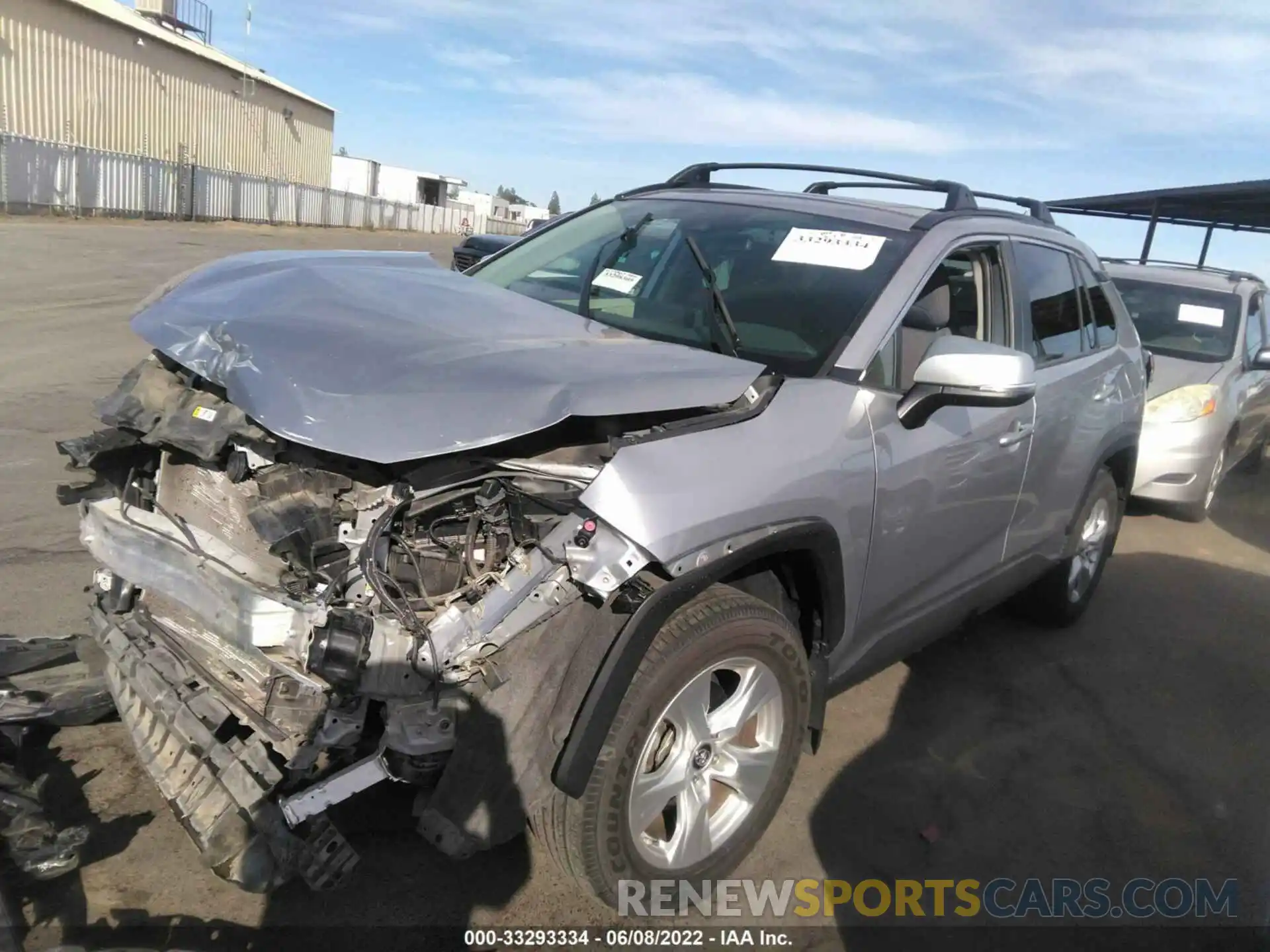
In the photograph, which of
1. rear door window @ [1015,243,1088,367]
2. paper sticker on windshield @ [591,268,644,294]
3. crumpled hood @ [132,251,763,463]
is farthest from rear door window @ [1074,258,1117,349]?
crumpled hood @ [132,251,763,463]

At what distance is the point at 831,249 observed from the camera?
330cm

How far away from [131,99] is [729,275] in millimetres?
34477

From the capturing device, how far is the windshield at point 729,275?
10.1 feet

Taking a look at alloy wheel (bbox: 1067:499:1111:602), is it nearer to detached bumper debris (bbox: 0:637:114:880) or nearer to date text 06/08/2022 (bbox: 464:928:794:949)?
date text 06/08/2022 (bbox: 464:928:794:949)

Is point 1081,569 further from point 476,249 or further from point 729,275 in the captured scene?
point 476,249

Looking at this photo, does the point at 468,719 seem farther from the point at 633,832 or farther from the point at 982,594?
the point at 982,594

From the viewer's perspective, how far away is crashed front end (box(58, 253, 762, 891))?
2.18 metres

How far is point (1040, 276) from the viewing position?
402 centimetres

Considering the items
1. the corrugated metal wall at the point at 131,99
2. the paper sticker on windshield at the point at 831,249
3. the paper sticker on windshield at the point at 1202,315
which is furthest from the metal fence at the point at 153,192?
the paper sticker on windshield at the point at 831,249

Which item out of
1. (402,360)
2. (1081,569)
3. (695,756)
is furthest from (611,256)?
(1081,569)

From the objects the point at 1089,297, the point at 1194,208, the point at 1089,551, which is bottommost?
the point at 1089,551

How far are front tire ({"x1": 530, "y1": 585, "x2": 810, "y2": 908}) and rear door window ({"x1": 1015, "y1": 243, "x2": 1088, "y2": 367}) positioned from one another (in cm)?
200

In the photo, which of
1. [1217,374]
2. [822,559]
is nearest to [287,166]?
[1217,374]

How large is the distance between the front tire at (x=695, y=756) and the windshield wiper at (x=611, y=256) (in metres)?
1.47
